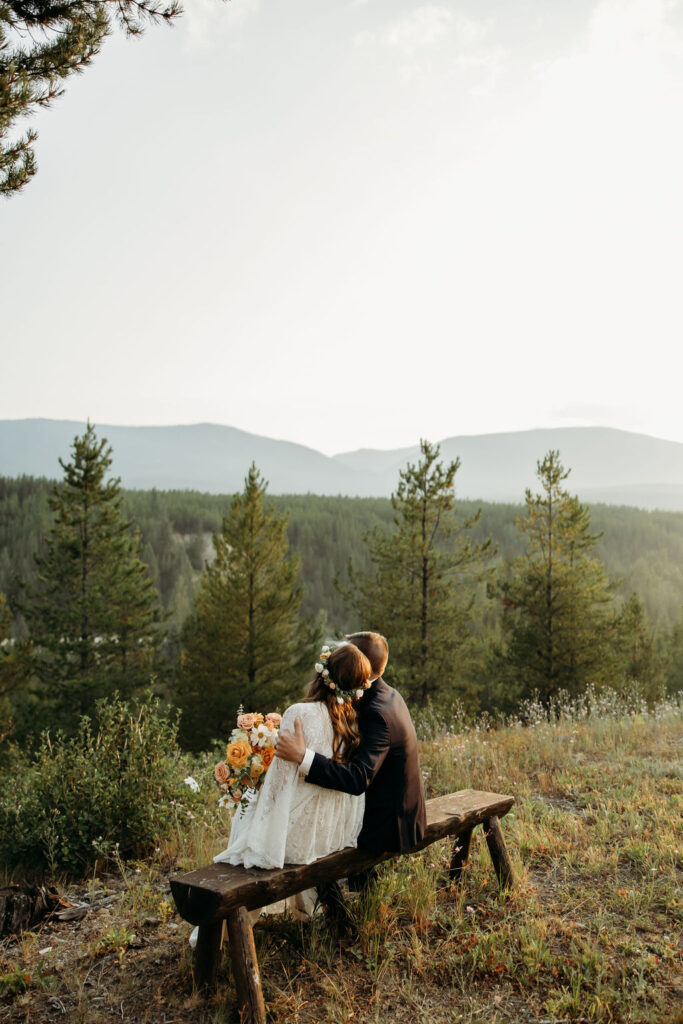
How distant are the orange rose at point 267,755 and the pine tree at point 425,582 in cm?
1818

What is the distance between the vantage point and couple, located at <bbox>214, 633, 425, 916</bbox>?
343cm

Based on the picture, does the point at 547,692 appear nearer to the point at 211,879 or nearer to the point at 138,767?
the point at 138,767

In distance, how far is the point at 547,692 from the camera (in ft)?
79.1

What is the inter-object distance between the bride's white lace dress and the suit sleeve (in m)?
0.10

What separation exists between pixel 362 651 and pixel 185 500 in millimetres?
108492

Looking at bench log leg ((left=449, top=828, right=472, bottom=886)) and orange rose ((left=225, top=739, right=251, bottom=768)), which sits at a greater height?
orange rose ((left=225, top=739, right=251, bottom=768))

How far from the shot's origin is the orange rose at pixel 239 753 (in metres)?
3.51

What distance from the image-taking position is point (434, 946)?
3855 millimetres

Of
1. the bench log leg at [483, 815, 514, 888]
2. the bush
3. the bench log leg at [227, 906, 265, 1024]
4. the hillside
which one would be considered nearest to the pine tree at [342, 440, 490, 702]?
the bush

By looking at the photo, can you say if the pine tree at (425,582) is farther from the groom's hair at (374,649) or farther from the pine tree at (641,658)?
the groom's hair at (374,649)

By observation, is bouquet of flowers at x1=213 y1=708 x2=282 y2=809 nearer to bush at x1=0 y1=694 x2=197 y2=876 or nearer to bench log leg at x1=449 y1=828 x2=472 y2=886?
bench log leg at x1=449 y1=828 x2=472 y2=886

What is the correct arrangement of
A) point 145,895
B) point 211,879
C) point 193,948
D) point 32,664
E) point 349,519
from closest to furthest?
point 211,879 → point 193,948 → point 145,895 → point 32,664 → point 349,519

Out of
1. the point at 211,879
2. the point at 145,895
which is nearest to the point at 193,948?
the point at 211,879

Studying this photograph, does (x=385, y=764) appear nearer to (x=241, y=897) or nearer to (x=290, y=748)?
(x=290, y=748)
